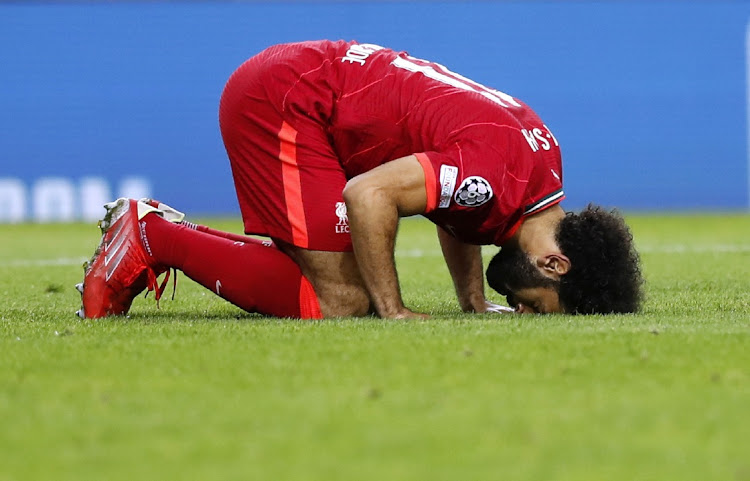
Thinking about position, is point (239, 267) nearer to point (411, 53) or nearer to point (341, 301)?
point (341, 301)

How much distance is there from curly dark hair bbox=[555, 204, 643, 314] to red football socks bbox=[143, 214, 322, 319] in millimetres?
775

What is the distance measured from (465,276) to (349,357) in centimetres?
131

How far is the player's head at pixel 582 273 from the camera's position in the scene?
3.31 m

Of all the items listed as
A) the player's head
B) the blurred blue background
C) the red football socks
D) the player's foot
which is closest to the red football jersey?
the player's head

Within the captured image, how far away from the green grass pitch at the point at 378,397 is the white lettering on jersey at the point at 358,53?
2.81 feet

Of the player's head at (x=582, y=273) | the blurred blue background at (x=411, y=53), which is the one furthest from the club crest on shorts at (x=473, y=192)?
the blurred blue background at (x=411, y=53)

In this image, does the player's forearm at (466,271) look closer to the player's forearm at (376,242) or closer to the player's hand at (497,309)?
the player's hand at (497,309)

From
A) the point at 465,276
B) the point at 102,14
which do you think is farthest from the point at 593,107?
the point at 465,276

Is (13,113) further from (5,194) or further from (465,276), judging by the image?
(465,276)

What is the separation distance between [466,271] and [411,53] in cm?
670

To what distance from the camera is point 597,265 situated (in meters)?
3.33

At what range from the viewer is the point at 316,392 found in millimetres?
2088

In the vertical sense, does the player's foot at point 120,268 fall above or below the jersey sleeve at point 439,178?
below

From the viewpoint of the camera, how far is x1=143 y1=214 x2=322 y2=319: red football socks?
3.43 m
